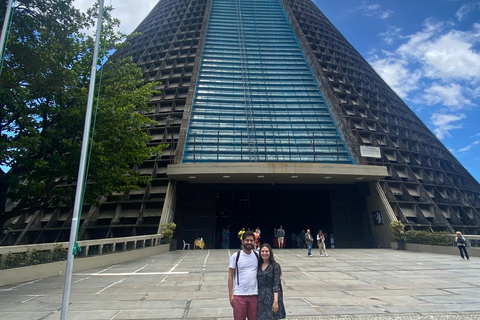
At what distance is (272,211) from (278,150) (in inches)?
499

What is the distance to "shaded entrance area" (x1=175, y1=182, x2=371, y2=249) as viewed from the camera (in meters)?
30.2

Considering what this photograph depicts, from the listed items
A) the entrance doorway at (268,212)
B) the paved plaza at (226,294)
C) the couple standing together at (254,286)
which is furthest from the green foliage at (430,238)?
the couple standing together at (254,286)

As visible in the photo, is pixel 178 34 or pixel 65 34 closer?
pixel 65 34

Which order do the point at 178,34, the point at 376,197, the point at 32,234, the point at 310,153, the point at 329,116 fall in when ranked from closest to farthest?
1. the point at 32,234
2. the point at 376,197
3. the point at 310,153
4. the point at 329,116
5. the point at 178,34

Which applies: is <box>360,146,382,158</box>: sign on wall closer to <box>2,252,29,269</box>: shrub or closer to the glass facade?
the glass facade

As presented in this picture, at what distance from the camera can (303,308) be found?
745 cm

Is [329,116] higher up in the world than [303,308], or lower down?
higher up

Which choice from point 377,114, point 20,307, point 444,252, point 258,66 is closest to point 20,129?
point 20,307

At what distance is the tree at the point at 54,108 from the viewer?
12.4 meters

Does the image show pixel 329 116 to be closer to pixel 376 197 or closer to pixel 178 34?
pixel 376 197

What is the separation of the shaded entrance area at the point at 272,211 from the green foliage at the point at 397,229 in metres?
6.01

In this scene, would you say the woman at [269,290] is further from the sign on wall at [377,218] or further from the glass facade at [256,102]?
the sign on wall at [377,218]

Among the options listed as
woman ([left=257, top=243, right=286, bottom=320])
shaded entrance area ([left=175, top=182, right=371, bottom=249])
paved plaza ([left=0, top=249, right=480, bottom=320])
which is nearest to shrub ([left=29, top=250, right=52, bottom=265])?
paved plaza ([left=0, top=249, right=480, bottom=320])

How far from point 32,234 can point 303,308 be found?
2595 centimetres
